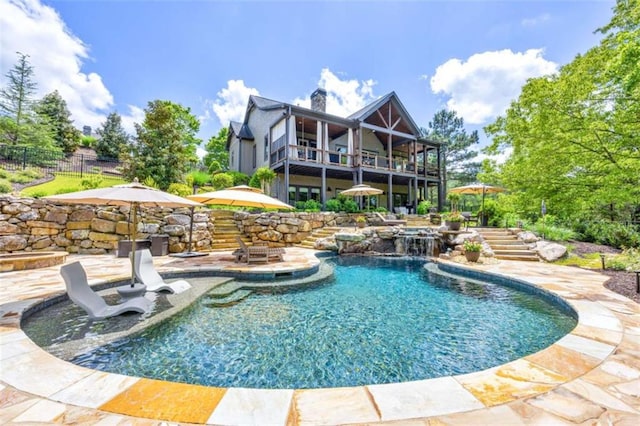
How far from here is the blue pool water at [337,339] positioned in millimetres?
2711

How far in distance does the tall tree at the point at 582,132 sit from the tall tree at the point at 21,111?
3038cm

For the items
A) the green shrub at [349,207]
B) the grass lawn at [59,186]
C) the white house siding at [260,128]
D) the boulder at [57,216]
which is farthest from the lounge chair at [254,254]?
the white house siding at [260,128]

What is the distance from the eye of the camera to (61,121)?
24812 millimetres

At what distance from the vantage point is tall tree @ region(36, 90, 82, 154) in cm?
2386

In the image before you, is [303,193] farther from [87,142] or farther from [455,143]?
[87,142]

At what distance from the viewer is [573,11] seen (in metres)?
8.67

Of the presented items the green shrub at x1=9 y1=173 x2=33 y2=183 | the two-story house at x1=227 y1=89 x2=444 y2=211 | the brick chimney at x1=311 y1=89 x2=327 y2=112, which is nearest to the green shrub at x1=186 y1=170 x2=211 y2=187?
the two-story house at x1=227 y1=89 x2=444 y2=211

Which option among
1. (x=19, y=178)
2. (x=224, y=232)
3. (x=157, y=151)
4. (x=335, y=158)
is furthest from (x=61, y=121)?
(x=335, y=158)

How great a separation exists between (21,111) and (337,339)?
3113 centimetres

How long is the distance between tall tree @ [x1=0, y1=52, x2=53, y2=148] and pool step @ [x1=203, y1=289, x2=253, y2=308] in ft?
81.4

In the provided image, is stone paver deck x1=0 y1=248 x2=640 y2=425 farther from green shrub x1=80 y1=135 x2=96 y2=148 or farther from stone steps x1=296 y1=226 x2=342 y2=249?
green shrub x1=80 y1=135 x2=96 y2=148

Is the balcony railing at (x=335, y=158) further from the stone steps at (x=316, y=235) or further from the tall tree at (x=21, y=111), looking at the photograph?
the tall tree at (x=21, y=111)

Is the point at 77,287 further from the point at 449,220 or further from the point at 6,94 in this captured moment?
the point at 6,94

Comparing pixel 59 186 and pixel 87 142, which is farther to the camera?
pixel 87 142
